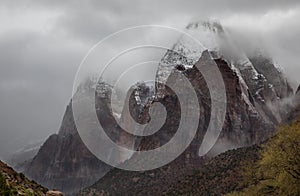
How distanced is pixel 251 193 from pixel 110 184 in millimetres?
141503

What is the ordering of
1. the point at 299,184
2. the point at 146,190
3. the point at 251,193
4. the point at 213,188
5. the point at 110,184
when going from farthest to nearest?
the point at 110,184 < the point at 146,190 < the point at 213,188 < the point at 251,193 < the point at 299,184

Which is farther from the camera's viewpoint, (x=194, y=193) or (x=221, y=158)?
(x=221, y=158)

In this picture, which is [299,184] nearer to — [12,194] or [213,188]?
[12,194]

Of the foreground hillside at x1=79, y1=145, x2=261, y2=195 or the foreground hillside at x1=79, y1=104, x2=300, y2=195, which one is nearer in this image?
the foreground hillside at x1=79, y1=104, x2=300, y2=195

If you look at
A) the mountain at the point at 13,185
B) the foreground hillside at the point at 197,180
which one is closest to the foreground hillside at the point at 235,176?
the foreground hillside at the point at 197,180

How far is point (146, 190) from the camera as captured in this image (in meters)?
145

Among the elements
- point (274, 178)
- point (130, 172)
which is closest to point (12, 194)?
point (274, 178)

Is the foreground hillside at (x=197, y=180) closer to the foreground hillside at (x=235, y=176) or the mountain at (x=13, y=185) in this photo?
the foreground hillside at (x=235, y=176)

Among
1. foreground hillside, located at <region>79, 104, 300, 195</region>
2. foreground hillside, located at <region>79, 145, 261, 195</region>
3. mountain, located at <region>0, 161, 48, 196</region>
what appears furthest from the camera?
foreground hillside, located at <region>79, 145, 261, 195</region>

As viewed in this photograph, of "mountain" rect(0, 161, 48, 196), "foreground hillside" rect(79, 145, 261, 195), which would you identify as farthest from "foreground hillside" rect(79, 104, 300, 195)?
"mountain" rect(0, 161, 48, 196)

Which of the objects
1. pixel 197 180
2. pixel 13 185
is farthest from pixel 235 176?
pixel 13 185

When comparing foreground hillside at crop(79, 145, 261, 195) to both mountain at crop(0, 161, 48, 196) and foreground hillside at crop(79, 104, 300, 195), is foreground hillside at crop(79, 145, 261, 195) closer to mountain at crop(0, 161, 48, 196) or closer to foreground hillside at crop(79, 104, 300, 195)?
foreground hillside at crop(79, 104, 300, 195)

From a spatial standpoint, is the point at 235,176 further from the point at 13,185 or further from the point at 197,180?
the point at 13,185

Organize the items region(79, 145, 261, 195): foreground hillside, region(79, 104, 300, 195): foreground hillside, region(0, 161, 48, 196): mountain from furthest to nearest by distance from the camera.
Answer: region(79, 145, 261, 195): foreground hillside, region(79, 104, 300, 195): foreground hillside, region(0, 161, 48, 196): mountain
